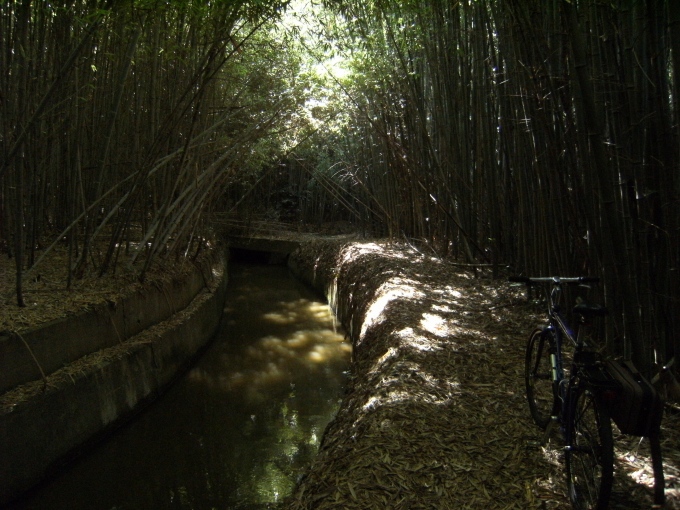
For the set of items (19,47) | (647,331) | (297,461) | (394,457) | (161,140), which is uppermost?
(19,47)

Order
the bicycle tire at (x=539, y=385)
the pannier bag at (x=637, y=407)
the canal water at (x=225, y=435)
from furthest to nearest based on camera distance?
1. the canal water at (x=225, y=435)
2. the bicycle tire at (x=539, y=385)
3. the pannier bag at (x=637, y=407)

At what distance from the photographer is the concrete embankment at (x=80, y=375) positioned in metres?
2.91

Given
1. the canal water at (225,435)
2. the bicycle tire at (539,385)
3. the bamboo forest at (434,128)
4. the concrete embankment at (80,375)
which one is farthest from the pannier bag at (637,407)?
the concrete embankment at (80,375)

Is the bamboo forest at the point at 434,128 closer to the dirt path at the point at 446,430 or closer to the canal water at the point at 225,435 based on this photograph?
the dirt path at the point at 446,430

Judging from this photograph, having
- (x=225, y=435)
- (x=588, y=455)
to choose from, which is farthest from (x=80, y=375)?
(x=588, y=455)

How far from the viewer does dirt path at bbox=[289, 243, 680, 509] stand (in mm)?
1952

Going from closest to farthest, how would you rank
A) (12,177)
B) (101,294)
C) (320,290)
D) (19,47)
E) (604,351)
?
(604,351) → (19,47) → (12,177) → (101,294) → (320,290)

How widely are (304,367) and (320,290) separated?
3.98 metres

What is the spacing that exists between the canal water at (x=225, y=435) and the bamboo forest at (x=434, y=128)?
1193 mm

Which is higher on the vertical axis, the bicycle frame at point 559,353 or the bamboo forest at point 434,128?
the bamboo forest at point 434,128

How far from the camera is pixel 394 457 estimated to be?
2.16 meters

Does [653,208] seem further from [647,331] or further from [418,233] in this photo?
[418,233]

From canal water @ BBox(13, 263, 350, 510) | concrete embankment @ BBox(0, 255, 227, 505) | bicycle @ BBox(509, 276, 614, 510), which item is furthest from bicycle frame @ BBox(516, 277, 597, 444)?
concrete embankment @ BBox(0, 255, 227, 505)

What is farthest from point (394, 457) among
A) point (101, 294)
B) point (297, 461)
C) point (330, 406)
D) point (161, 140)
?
point (161, 140)
